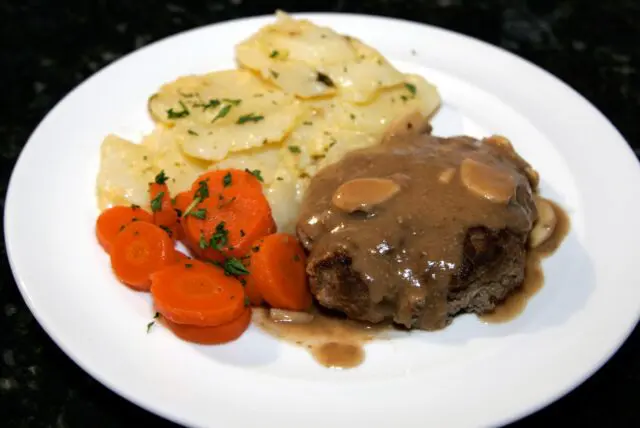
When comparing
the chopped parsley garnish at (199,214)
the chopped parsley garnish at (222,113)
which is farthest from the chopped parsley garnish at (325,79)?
the chopped parsley garnish at (199,214)

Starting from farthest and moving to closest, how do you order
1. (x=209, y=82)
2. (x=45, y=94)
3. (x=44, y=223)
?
1. (x=45, y=94)
2. (x=209, y=82)
3. (x=44, y=223)

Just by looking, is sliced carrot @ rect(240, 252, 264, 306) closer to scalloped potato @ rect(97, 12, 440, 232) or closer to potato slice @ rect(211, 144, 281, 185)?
scalloped potato @ rect(97, 12, 440, 232)

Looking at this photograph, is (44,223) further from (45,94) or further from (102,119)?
(45,94)

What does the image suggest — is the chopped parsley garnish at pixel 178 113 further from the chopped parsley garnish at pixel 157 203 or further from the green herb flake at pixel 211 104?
the chopped parsley garnish at pixel 157 203

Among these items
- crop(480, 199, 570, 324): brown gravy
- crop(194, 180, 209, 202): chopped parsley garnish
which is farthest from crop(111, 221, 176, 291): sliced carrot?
crop(480, 199, 570, 324): brown gravy

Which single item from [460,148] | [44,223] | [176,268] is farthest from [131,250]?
[460,148]

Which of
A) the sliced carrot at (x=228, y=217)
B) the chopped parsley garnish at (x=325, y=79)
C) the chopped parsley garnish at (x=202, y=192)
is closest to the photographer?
the sliced carrot at (x=228, y=217)

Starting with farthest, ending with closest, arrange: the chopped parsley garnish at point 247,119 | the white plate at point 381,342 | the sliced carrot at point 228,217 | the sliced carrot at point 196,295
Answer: the chopped parsley garnish at point 247,119 → the sliced carrot at point 228,217 → the sliced carrot at point 196,295 → the white plate at point 381,342

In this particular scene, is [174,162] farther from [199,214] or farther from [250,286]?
[250,286]
